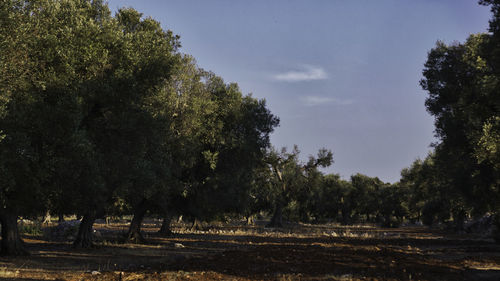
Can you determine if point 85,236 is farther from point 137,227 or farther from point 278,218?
point 278,218

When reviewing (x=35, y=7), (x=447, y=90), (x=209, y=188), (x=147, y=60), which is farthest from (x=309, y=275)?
(x=447, y=90)

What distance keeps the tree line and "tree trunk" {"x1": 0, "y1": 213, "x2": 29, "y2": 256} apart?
57 mm

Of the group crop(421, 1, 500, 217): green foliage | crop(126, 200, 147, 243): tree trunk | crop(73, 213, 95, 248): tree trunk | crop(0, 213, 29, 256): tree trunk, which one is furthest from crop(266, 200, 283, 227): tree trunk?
crop(0, 213, 29, 256): tree trunk

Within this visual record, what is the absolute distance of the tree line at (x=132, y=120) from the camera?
19172mm

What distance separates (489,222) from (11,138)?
67339 mm

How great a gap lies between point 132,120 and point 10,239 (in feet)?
33.1

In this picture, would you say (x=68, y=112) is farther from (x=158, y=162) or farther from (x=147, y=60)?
(x=158, y=162)

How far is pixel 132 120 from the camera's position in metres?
22.1

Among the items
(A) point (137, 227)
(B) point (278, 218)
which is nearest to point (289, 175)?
(B) point (278, 218)

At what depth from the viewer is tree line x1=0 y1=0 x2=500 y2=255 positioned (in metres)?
19.2

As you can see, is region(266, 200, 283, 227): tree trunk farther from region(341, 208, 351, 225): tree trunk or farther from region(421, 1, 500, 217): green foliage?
region(341, 208, 351, 225): tree trunk

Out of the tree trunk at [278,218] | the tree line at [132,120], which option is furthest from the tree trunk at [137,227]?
the tree trunk at [278,218]

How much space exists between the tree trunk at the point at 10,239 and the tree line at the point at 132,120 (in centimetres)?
6

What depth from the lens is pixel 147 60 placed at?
23703 millimetres
